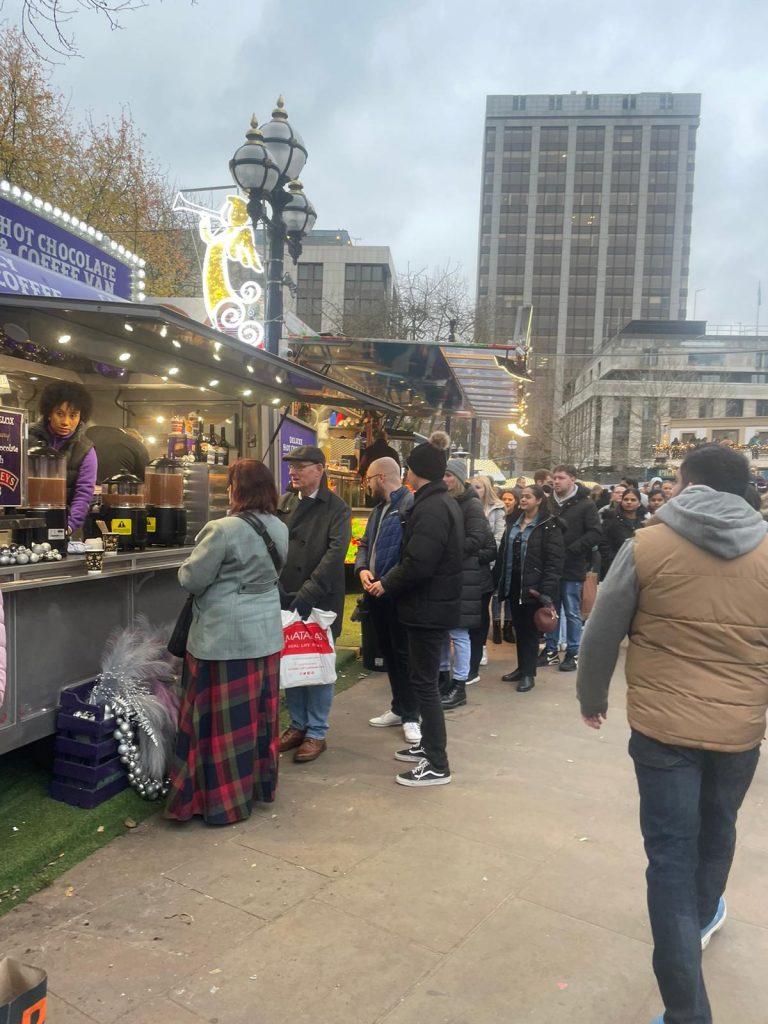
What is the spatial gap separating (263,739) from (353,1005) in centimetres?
159

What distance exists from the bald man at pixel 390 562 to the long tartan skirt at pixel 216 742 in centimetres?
135

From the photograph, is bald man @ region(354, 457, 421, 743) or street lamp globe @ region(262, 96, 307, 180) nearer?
bald man @ region(354, 457, 421, 743)

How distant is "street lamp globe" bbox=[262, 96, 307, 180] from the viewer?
707cm

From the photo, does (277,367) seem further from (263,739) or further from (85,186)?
(85,186)

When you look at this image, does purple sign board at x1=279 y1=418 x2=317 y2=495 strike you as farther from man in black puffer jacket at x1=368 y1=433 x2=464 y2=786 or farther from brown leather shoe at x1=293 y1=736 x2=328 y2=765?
man in black puffer jacket at x1=368 y1=433 x2=464 y2=786

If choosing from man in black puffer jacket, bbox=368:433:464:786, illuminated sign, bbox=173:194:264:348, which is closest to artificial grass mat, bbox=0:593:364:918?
man in black puffer jacket, bbox=368:433:464:786

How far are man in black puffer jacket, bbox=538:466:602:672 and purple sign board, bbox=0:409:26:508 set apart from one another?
15.5ft

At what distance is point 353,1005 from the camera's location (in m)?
2.36

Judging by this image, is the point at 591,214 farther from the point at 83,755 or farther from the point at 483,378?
the point at 83,755

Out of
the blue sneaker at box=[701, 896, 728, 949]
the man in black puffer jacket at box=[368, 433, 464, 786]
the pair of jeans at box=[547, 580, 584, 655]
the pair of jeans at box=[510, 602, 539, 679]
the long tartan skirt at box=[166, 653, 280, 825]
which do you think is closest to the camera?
the blue sneaker at box=[701, 896, 728, 949]

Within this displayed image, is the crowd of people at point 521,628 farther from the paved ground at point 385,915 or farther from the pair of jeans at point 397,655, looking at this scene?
the paved ground at point 385,915

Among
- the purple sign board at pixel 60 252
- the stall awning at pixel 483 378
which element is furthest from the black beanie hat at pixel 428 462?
the stall awning at pixel 483 378

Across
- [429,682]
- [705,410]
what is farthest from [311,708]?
[705,410]

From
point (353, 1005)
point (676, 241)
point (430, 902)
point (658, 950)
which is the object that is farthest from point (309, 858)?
point (676, 241)
